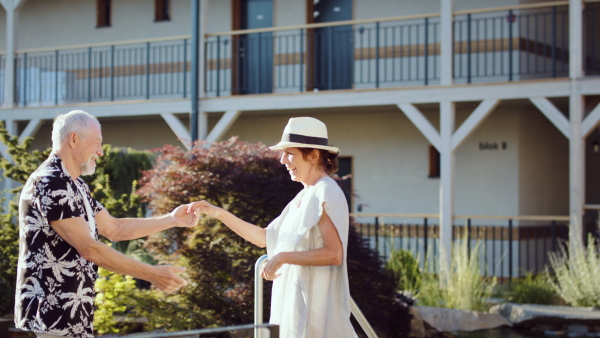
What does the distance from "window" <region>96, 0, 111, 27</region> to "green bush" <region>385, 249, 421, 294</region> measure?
997 cm

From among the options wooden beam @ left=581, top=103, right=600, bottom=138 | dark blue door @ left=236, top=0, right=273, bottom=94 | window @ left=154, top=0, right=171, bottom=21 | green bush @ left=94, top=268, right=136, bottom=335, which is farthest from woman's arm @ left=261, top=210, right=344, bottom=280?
window @ left=154, top=0, right=171, bottom=21

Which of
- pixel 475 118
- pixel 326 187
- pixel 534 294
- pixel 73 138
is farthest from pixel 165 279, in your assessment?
pixel 475 118

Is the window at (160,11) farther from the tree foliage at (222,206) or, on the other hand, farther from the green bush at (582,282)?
the green bush at (582,282)

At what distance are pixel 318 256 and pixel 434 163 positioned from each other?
1216 centimetres

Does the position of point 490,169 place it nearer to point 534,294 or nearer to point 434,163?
point 434,163

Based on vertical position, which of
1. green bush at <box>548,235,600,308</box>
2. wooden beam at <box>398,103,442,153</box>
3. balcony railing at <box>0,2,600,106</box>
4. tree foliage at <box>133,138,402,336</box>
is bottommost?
green bush at <box>548,235,600,308</box>

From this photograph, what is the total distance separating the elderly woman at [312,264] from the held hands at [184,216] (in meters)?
0.64

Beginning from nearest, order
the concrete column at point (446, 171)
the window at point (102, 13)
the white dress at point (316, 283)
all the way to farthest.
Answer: the white dress at point (316, 283)
the concrete column at point (446, 171)
the window at point (102, 13)

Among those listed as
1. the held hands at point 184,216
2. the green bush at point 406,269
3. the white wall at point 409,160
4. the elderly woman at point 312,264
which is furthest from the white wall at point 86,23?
the elderly woman at point 312,264

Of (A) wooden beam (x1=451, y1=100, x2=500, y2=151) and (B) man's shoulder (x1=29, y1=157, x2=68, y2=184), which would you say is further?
(A) wooden beam (x1=451, y1=100, x2=500, y2=151)

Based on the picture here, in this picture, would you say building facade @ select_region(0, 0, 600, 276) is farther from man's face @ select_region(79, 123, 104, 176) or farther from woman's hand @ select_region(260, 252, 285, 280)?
man's face @ select_region(79, 123, 104, 176)

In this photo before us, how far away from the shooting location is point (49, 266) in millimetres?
3514

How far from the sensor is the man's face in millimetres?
3729

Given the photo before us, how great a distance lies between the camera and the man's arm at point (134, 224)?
4105mm
